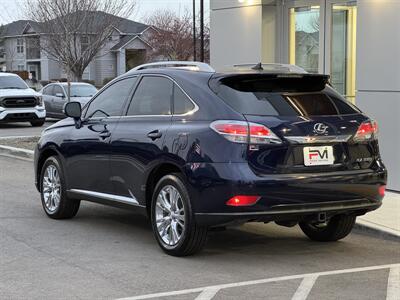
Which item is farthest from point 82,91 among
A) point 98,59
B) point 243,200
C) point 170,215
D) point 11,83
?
point 98,59

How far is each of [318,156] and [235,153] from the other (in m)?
0.73

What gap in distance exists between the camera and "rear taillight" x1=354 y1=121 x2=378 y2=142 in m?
6.01

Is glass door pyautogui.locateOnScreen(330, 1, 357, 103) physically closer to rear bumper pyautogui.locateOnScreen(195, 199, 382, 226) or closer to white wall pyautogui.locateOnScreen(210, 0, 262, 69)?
white wall pyautogui.locateOnScreen(210, 0, 262, 69)

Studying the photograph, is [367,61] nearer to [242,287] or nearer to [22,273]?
[242,287]

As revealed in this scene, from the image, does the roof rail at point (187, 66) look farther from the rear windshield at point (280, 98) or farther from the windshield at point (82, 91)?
the windshield at point (82, 91)

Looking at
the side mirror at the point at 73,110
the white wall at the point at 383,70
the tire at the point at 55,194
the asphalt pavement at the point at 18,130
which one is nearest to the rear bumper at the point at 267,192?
the side mirror at the point at 73,110

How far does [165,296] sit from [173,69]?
2470 mm

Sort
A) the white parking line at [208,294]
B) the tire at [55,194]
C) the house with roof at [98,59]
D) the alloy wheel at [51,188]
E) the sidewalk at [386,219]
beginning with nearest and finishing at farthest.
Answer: the white parking line at [208,294] → the sidewalk at [386,219] → the tire at [55,194] → the alloy wheel at [51,188] → the house with roof at [98,59]

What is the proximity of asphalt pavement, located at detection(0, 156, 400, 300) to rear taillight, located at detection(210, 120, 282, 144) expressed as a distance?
1.12 metres

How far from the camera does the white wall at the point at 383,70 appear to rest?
930cm

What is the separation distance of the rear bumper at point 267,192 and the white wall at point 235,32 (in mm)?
6452

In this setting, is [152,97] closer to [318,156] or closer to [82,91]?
[318,156]

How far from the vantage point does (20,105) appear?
869 inches

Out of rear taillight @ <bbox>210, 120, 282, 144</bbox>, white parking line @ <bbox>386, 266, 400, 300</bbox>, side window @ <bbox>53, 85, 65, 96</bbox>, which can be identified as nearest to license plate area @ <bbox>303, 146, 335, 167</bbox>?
rear taillight @ <bbox>210, 120, 282, 144</bbox>
